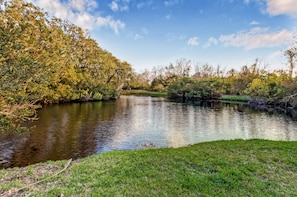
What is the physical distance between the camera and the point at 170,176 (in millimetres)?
5184

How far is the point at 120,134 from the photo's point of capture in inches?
551

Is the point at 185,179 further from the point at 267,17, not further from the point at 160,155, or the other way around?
the point at 267,17

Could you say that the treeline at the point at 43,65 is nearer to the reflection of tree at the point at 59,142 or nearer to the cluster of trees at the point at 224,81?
the reflection of tree at the point at 59,142

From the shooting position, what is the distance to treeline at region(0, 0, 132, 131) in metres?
6.76

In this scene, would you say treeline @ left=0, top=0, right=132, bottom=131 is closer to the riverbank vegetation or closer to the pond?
the riverbank vegetation

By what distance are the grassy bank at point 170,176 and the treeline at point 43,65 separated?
356 centimetres

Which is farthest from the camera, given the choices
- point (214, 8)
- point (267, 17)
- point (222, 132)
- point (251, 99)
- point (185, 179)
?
point (251, 99)


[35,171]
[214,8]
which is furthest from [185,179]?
[214,8]

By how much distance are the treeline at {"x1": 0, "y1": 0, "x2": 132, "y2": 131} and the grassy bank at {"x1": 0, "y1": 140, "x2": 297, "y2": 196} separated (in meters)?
3.56

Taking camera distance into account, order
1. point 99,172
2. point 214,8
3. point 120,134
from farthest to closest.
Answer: point 214,8 → point 120,134 → point 99,172

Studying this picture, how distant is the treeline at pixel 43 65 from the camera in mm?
6756

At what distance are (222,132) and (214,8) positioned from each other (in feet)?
37.1

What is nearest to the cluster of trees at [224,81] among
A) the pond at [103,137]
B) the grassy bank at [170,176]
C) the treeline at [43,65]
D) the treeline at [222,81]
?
the treeline at [222,81]

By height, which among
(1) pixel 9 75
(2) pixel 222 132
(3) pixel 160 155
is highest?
(1) pixel 9 75
